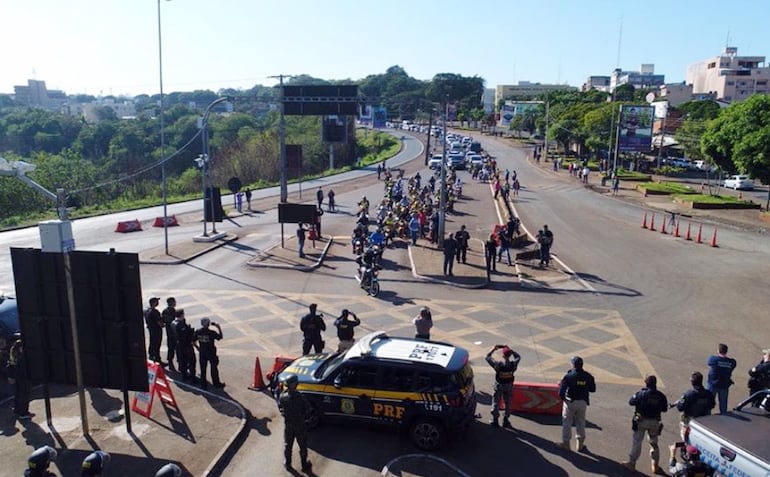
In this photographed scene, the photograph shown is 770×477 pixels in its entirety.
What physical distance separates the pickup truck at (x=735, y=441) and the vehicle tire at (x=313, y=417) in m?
6.03

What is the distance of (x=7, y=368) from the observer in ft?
40.3

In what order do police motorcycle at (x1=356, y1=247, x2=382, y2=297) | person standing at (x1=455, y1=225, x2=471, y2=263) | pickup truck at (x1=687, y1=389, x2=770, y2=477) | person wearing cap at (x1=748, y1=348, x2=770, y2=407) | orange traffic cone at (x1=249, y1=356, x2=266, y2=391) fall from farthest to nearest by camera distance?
1. person standing at (x1=455, y1=225, x2=471, y2=263)
2. police motorcycle at (x1=356, y1=247, x2=382, y2=297)
3. orange traffic cone at (x1=249, y1=356, x2=266, y2=391)
4. person wearing cap at (x1=748, y1=348, x2=770, y2=407)
5. pickup truck at (x1=687, y1=389, x2=770, y2=477)

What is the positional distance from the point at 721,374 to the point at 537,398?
3.42m

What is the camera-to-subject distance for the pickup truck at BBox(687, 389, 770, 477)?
7.72 m

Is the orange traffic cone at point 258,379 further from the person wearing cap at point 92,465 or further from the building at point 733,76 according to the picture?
the building at point 733,76

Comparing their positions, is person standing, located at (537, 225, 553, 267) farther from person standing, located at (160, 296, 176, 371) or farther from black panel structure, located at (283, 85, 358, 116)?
black panel structure, located at (283, 85, 358, 116)

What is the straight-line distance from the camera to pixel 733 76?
15062cm

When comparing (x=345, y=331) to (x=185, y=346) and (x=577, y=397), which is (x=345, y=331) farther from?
(x=577, y=397)

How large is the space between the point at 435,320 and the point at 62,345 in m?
9.95

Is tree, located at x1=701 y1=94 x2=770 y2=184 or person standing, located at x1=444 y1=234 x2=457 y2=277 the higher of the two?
tree, located at x1=701 y1=94 x2=770 y2=184

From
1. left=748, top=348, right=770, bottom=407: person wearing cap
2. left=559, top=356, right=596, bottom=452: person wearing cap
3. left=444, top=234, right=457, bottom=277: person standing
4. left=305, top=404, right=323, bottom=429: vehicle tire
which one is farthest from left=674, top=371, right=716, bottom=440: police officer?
left=444, top=234, right=457, bottom=277: person standing

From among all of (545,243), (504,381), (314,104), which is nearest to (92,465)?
(504,381)

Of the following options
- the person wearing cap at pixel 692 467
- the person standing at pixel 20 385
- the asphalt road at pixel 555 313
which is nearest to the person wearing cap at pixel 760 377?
the asphalt road at pixel 555 313

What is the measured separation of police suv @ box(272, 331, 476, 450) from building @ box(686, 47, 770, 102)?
154368 millimetres
